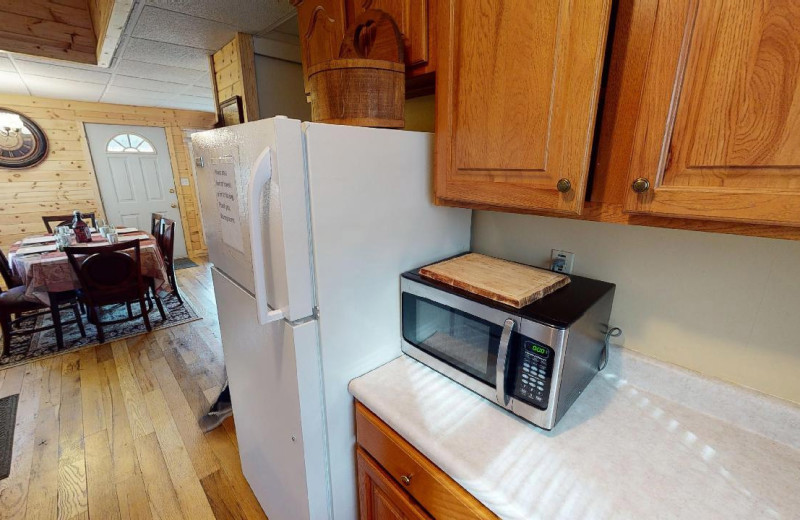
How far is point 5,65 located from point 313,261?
4.02m

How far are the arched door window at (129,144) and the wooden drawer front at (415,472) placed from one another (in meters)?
5.69

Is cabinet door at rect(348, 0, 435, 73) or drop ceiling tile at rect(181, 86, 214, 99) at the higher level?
drop ceiling tile at rect(181, 86, 214, 99)

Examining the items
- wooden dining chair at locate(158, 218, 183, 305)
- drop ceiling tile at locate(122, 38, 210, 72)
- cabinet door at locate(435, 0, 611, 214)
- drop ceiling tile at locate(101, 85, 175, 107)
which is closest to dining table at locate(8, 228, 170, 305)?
wooden dining chair at locate(158, 218, 183, 305)

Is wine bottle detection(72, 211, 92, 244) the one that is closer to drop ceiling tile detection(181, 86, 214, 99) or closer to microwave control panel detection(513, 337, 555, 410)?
drop ceiling tile detection(181, 86, 214, 99)

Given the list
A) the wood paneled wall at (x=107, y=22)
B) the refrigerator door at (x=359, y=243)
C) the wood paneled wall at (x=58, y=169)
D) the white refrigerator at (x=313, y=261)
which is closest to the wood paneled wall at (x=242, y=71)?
the wood paneled wall at (x=107, y=22)

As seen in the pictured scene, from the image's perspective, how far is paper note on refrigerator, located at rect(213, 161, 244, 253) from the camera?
0.98 metres

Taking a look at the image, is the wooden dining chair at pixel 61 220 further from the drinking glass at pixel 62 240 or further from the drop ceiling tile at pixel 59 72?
the drop ceiling tile at pixel 59 72

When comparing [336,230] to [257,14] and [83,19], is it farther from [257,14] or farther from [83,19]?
[83,19]

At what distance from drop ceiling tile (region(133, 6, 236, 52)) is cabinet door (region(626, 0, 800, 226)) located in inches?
89.3

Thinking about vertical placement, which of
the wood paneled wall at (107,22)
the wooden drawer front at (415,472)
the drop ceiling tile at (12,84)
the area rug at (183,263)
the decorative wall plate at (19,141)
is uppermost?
the drop ceiling tile at (12,84)

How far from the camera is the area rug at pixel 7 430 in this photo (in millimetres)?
1705

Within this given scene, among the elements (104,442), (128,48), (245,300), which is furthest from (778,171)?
(128,48)

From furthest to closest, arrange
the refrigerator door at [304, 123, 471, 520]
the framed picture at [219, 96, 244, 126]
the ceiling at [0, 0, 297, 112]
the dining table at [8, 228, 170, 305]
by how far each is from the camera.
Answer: the dining table at [8, 228, 170, 305] → the framed picture at [219, 96, 244, 126] → the ceiling at [0, 0, 297, 112] → the refrigerator door at [304, 123, 471, 520]

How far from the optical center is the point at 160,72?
3.04 meters
